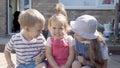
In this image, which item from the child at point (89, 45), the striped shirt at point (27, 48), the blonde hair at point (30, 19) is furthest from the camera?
the striped shirt at point (27, 48)

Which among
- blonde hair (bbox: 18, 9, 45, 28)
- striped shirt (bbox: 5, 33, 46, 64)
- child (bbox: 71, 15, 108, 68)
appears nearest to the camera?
child (bbox: 71, 15, 108, 68)

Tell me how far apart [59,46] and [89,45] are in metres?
0.32

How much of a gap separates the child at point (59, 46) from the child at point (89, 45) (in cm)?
11

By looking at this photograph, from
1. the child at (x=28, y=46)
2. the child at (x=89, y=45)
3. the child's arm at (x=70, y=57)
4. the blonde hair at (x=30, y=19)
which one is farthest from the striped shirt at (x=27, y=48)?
the child at (x=89, y=45)

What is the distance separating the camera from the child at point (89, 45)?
3408 mm

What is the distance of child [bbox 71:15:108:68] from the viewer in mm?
3408

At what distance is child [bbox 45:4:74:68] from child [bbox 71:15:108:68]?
4.2 inches

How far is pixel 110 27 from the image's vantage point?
1027 cm

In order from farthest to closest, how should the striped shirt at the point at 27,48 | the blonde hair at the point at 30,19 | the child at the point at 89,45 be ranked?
the striped shirt at the point at 27,48
the blonde hair at the point at 30,19
the child at the point at 89,45

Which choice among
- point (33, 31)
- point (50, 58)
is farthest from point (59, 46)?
point (33, 31)

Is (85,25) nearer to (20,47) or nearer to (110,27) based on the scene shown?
(20,47)

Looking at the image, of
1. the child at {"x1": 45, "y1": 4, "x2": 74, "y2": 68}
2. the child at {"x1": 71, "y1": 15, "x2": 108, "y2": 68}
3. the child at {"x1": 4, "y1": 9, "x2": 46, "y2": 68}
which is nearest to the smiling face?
the child at {"x1": 4, "y1": 9, "x2": 46, "y2": 68}

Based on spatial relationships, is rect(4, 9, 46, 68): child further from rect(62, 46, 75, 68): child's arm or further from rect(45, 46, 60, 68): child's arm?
rect(62, 46, 75, 68): child's arm

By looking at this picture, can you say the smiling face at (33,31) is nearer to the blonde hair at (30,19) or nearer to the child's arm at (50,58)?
the blonde hair at (30,19)
